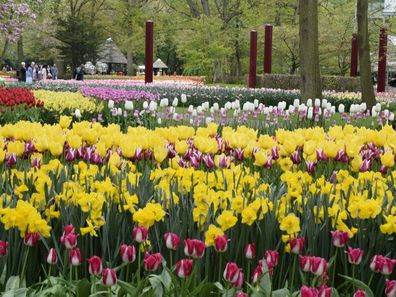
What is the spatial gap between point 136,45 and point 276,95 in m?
30.4

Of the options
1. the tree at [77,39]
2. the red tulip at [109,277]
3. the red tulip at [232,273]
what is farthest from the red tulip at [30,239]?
the tree at [77,39]

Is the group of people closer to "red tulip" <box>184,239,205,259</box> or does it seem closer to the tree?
the tree

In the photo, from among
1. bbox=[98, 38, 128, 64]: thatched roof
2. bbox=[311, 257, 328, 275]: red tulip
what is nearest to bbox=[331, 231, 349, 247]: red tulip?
bbox=[311, 257, 328, 275]: red tulip

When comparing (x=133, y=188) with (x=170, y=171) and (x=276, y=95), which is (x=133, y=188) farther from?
(x=276, y=95)

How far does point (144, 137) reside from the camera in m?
4.68

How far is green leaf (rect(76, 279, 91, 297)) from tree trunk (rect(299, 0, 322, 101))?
505 inches

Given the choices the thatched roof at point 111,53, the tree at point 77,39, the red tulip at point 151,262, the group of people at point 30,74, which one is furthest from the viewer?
the thatched roof at point 111,53

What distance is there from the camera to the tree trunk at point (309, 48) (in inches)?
590

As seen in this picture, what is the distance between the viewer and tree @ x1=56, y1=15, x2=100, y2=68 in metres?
→ 46.2

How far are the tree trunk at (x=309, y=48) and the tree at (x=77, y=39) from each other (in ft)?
108

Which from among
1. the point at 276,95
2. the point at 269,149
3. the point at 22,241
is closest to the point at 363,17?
the point at 276,95

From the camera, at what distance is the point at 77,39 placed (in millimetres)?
46250

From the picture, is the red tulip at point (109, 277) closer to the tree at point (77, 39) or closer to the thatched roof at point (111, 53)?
the tree at point (77, 39)

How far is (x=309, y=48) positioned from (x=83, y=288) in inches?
518
